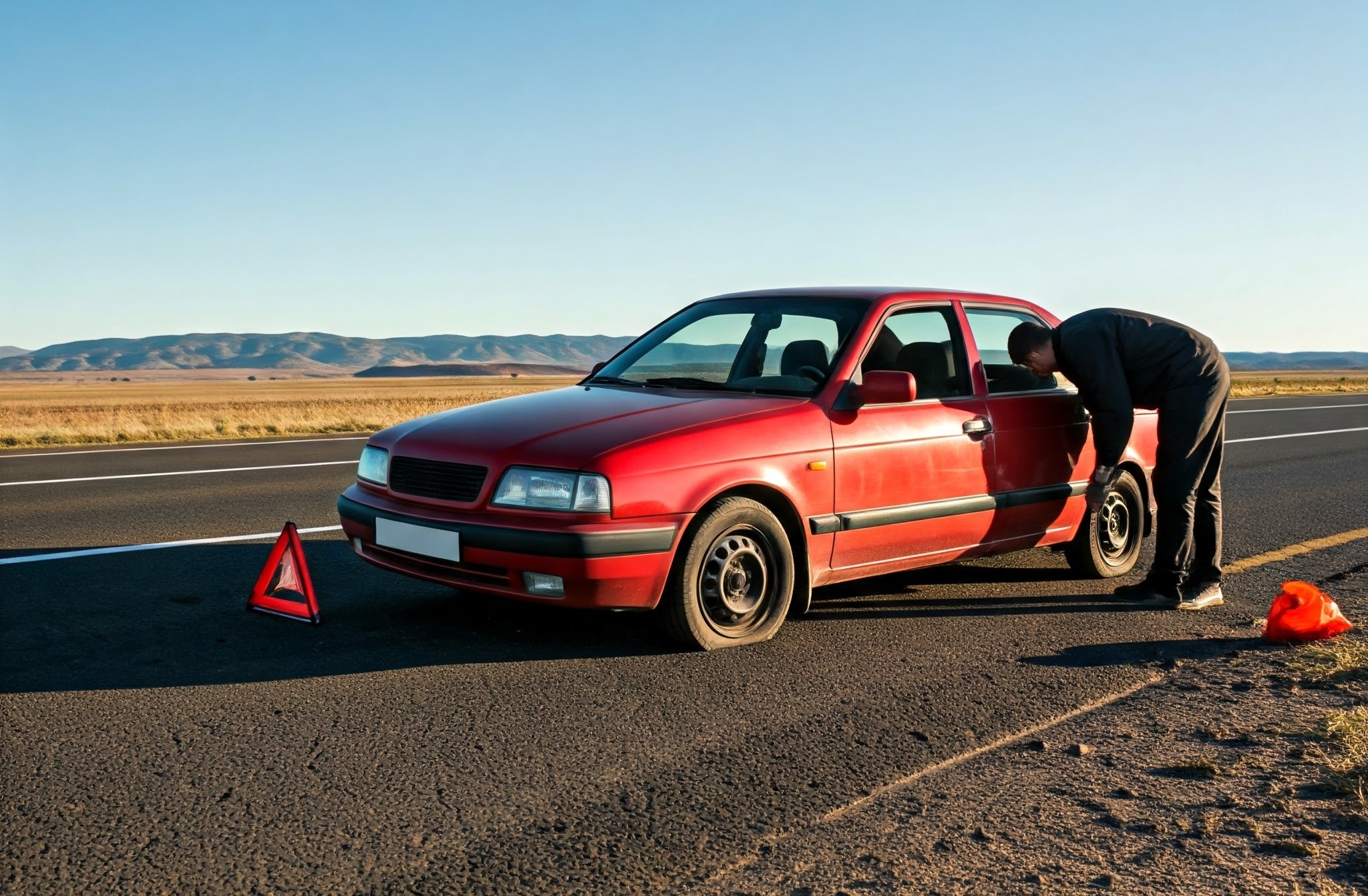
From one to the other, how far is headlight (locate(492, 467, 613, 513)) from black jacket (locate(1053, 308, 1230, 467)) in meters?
2.84

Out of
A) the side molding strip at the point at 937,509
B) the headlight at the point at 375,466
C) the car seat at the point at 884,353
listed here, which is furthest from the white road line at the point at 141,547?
the car seat at the point at 884,353

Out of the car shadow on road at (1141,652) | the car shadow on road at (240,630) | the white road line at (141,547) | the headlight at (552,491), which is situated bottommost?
the car shadow on road at (1141,652)

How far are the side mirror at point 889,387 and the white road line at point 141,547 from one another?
3842 mm

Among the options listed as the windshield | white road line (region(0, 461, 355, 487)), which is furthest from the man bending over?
white road line (region(0, 461, 355, 487))

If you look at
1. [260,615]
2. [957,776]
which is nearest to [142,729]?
[260,615]

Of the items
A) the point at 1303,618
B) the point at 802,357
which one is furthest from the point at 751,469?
the point at 1303,618

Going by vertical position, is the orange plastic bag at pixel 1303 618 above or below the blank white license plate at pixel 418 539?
below

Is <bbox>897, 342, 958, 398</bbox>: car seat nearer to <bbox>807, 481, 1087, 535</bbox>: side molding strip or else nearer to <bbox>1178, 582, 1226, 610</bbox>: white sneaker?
<bbox>807, 481, 1087, 535</bbox>: side molding strip

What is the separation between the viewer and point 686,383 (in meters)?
6.14

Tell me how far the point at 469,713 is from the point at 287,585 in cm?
184

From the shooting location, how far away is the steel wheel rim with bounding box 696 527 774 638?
521cm

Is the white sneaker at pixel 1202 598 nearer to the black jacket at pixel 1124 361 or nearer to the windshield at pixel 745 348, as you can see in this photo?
the black jacket at pixel 1124 361

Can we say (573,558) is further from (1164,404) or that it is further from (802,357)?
(1164,404)

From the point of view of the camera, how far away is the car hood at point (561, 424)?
5047 millimetres
